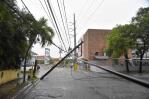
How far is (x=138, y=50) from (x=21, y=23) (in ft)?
92.6

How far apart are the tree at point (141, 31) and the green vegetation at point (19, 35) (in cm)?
2058

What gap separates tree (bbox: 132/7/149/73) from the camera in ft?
151

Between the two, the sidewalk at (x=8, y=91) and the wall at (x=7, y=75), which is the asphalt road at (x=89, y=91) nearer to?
the sidewalk at (x=8, y=91)

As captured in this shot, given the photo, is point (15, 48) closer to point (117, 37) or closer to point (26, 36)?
point (26, 36)

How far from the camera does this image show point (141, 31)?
46.3 m

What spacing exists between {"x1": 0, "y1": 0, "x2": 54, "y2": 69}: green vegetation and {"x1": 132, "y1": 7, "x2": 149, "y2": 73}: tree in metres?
20.6

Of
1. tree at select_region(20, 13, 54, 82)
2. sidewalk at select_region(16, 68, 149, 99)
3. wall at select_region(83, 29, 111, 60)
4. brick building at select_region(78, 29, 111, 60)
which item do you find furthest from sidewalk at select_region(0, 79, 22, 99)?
wall at select_region(83, 29, 111, 60)

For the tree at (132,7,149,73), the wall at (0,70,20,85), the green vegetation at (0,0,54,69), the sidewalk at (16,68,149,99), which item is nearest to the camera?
the sidewalk at (16,68,149,99)

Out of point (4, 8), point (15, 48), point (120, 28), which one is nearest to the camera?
point (4, 8)

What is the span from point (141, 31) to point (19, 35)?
2605cm

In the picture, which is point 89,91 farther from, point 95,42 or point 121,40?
point 95,42

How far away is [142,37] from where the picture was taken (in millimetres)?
47125

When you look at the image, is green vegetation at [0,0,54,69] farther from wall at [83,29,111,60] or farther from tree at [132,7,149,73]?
wall at [83,29,111,60]

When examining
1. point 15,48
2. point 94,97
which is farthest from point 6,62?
point 94,97
